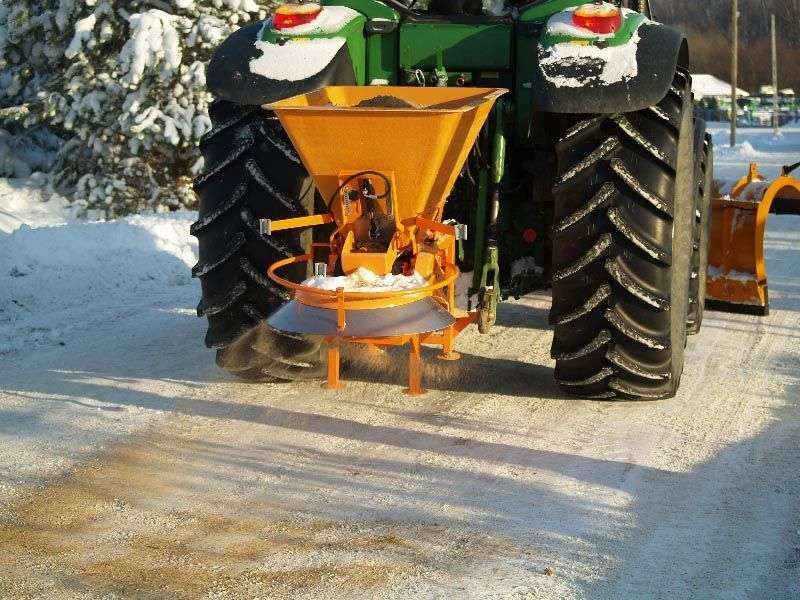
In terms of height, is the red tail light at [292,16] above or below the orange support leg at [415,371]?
above

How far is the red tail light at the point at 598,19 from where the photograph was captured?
569 centimetres

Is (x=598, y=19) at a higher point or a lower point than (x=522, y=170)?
higher

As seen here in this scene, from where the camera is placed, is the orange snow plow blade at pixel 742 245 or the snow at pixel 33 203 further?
the snow at pixel 33 203

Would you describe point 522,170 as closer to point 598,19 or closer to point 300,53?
point 598,19

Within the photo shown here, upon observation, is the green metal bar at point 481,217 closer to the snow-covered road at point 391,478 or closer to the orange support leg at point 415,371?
the snow-covered road at point 391,478

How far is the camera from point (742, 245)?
28.2 ft

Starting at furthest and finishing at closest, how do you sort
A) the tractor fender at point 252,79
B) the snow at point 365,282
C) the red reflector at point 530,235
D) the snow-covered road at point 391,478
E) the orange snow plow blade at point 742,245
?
1. the orange snow plow blade at point 742,245
2. the red reflector at point 530,235
3. the tractor fender at point 252,79
4. the snow at point 365,282
5. the snow-covered road at point 391,478

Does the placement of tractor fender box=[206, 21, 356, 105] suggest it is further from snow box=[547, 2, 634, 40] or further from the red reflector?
the red reflector

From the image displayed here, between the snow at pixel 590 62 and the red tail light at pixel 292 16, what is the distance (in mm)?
1249

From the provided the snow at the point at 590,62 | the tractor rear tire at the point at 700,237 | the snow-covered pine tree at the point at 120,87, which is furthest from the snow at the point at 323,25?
the snow-covered pine tree at the point at 120,87

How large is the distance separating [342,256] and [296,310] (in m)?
0.31

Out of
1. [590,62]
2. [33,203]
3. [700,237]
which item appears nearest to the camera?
[590,62]

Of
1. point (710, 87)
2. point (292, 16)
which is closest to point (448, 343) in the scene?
point (292, 16)

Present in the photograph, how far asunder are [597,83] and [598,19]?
0.35 meters
